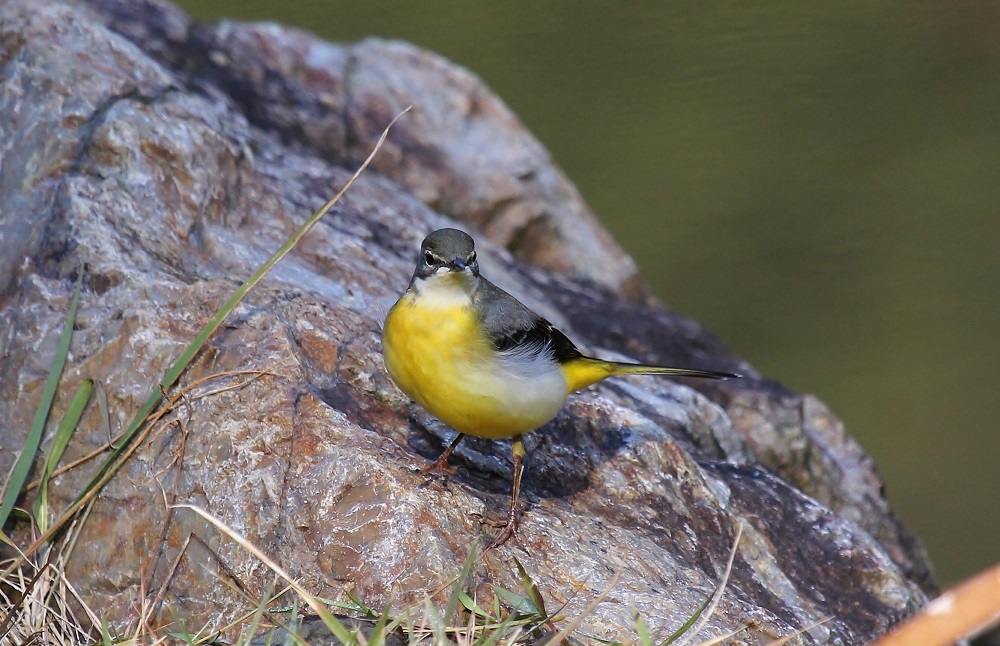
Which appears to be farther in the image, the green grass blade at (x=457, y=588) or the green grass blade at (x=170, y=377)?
the green grass blade at (x=170, y=377)

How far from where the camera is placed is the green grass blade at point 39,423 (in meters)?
4.06

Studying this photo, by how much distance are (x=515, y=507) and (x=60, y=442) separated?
66.3 inches

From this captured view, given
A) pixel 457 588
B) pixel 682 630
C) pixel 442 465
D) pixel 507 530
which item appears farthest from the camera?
pixel 442 465

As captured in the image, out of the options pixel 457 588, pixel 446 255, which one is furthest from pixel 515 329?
pixel 457 588

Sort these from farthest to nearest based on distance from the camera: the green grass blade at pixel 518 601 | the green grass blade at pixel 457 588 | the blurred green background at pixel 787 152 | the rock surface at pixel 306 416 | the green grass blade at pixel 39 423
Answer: the blurred green background at pixel 787 152
the green grass blade at pixel 39 423
the rock surface at pixel 306 416
the green grass blade at pixel 518 601
the green grass blade at pixel 457 588

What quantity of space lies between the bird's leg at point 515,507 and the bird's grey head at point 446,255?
689 millimetres

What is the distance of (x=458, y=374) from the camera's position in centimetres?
412

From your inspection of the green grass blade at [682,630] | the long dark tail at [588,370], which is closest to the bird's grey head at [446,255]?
the long dark tail at [588,370]

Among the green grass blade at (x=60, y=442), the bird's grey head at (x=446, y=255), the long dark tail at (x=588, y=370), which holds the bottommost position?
the green grass blade at (x=60, y=442)

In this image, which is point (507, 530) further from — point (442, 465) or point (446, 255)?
point (446, 255)

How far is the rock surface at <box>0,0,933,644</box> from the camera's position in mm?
3943

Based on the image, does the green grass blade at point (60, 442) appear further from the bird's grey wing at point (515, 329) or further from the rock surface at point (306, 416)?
the bird's grey wing at point (515, 329)

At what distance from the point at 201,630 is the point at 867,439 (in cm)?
746

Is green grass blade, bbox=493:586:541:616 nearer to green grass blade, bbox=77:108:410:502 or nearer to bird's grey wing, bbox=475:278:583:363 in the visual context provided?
bird's grey wing, bbox=475:278:583:363
